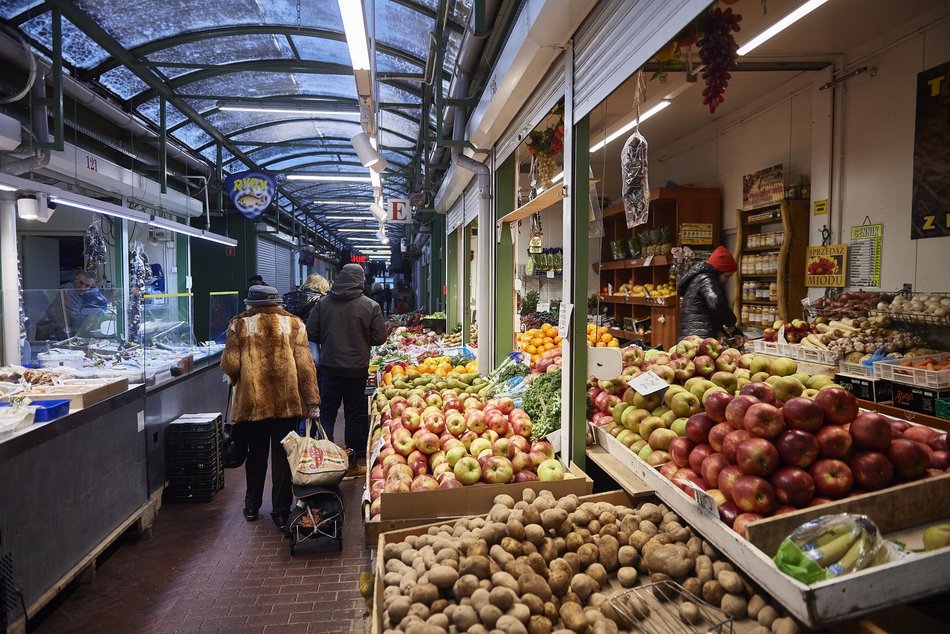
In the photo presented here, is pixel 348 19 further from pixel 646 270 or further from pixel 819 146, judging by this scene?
pixel 646 270

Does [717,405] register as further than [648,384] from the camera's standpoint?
No

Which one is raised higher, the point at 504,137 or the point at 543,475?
the point at 504,137

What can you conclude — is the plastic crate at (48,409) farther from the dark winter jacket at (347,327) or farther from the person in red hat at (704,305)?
the person in red hat at (704,305)

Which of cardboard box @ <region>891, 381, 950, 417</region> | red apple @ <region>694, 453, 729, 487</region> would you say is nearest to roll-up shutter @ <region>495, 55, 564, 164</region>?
red apple @ <region>694, 453, 729, 487</region>

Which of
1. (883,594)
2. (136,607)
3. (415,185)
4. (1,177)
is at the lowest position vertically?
(136,607)

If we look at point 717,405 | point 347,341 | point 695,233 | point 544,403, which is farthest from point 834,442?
point 695,233

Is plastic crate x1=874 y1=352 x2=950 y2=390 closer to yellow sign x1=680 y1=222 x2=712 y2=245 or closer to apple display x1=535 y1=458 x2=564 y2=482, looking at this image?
apple display x1=535 y1=458 x2=564 y2=482

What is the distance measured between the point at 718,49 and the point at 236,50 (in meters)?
5.45

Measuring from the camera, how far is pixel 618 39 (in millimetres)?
2254

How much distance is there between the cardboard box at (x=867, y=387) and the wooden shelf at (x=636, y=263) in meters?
3.80

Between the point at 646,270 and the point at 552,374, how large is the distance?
6447 mm

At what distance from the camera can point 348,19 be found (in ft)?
10.2

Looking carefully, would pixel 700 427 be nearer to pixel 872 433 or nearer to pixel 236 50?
pixel 872 433

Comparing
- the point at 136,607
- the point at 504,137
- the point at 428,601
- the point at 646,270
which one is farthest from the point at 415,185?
the point at 428,601
